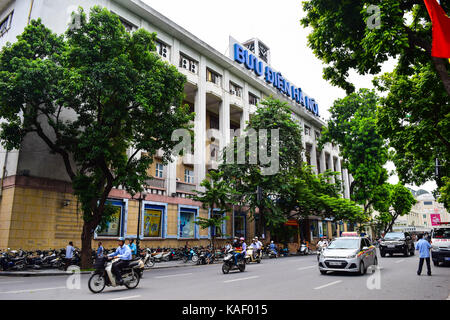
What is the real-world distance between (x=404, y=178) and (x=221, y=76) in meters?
19.1

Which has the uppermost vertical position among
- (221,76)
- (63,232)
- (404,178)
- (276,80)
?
(276,80)

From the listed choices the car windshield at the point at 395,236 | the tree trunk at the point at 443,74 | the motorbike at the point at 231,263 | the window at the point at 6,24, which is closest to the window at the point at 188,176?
the motorbike at the point at 231,263

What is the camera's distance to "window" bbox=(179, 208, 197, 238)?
2587 cm

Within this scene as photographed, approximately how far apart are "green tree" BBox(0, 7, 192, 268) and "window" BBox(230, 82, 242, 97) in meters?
16.7

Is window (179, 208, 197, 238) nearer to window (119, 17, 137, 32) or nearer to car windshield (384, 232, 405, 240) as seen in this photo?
window (119, 17, 137, 32)

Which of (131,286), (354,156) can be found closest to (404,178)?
(354,156)

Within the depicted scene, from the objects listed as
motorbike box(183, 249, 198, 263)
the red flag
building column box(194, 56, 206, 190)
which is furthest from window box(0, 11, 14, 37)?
the red flag

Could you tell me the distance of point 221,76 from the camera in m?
32.2

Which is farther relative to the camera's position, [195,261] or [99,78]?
[195,261]

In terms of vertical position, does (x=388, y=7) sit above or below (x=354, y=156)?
below

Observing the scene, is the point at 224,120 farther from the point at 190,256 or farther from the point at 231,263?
the point at 231,263

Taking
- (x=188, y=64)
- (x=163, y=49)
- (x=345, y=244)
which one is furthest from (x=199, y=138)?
(x=345, y=244)
